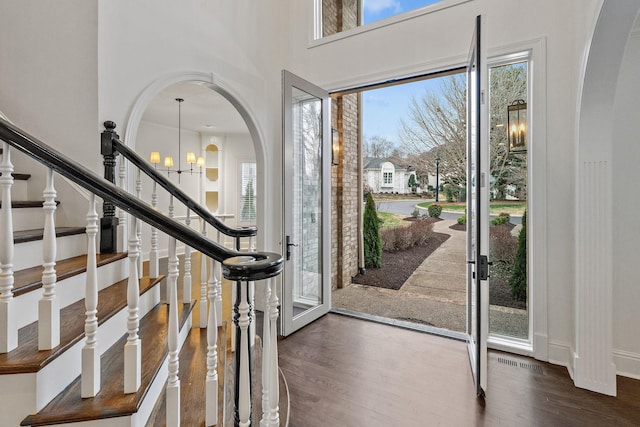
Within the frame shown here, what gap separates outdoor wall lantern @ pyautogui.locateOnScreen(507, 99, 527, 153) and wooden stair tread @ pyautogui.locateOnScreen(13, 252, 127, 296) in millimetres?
3344

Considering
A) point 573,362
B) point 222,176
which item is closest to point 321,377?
point 573,362

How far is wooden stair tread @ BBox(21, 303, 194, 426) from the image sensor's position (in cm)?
117

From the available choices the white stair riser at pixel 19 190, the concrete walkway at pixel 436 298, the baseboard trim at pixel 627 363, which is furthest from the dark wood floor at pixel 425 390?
the white stair riser at pixel 19 190

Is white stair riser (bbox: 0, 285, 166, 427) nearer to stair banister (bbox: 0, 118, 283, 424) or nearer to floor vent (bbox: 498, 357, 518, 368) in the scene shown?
stair banister (bbox: 0, 118, 283, 424)

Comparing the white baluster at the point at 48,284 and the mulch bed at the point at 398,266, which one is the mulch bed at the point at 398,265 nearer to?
the mulch bed at the point at 398,266

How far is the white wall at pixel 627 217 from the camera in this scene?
2.43 m

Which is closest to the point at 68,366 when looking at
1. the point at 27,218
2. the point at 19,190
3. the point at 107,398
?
the point at 107,398

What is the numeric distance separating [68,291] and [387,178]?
5476mm

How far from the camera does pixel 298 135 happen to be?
132 inches

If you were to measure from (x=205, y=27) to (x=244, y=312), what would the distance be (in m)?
2.97

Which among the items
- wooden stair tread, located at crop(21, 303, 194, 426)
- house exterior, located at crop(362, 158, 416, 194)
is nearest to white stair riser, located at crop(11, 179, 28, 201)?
wooden stair tread, located at crop(21, 303, 194, 426)

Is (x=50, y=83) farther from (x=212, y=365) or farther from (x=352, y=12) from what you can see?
(x=352, y=12)

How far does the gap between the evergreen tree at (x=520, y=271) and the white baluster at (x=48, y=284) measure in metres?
3.28

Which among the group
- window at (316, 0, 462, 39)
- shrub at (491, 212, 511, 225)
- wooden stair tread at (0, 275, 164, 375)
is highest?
window at (316, 0, 462, 39)
